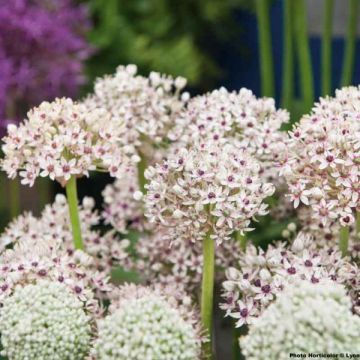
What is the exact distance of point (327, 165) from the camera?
2.47ft

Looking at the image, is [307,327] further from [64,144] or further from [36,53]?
[36,53]

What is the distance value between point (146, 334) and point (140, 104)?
0.34 metres

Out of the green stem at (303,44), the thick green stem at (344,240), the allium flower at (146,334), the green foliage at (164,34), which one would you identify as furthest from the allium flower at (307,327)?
the green foliage at (164,34)

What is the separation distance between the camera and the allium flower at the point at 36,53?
1319mm

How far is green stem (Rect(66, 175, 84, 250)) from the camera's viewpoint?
86 centimetres

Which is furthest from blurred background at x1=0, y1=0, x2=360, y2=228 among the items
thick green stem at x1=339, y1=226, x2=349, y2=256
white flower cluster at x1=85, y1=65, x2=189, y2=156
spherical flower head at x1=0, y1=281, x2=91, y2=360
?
spherical flower head at x1=0, y1=281, x2=91, y2=360

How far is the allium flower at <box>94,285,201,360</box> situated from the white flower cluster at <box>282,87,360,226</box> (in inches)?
6.2

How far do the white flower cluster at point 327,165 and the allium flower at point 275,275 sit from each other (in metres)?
0.04

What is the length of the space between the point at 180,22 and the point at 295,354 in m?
1.83

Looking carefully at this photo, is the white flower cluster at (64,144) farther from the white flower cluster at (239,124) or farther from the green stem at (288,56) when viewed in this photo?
the green stem at (288,56)

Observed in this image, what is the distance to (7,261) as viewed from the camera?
0.83 meters

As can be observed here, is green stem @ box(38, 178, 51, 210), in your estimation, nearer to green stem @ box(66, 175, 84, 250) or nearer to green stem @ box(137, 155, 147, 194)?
green stem @ box(137, 155, 147, 194)

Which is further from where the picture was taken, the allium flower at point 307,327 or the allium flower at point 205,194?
the allium flower at point 205,194

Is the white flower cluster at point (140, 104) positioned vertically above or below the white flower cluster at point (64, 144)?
above
